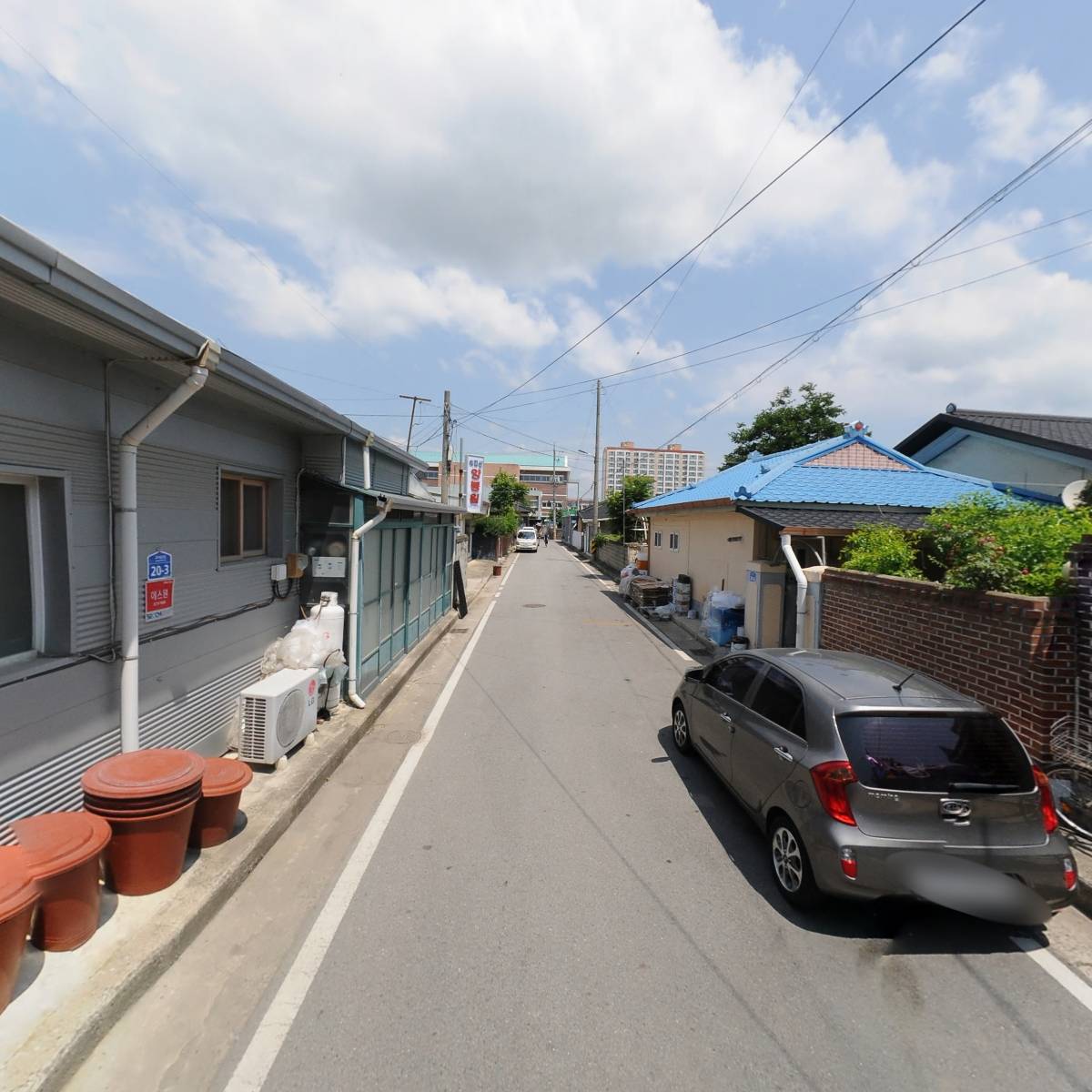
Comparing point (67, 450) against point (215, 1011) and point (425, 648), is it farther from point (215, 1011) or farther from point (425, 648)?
point (425, 648)

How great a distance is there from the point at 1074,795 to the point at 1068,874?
1.67m

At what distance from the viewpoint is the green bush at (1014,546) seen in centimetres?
545

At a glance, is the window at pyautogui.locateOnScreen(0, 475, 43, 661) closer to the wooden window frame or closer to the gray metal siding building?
the gray metal siding building

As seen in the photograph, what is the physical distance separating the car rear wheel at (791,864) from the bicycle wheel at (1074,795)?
2.19 m

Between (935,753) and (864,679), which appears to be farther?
(864,679)

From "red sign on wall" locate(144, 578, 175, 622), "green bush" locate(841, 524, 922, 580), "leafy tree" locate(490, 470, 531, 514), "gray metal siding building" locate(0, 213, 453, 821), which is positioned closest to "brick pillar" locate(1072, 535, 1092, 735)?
"green bush" locate(841, 524, 922, 580)

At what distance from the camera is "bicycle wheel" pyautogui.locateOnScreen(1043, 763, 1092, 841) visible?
14.8 feet

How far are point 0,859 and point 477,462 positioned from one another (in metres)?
27.2

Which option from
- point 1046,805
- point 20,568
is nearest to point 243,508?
point 20,568

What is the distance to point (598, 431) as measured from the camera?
42625 mm

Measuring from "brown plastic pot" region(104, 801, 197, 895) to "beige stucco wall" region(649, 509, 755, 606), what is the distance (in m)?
11.3

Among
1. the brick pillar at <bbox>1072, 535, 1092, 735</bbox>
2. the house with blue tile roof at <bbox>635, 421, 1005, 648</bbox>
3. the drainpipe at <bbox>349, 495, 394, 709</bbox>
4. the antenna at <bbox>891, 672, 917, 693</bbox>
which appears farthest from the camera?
the house with blue tile roof at <bbox>635, 421, 1005, 648</bbox>

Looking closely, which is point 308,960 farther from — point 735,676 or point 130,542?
point 735,676

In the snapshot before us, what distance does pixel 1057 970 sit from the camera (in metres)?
3.25
